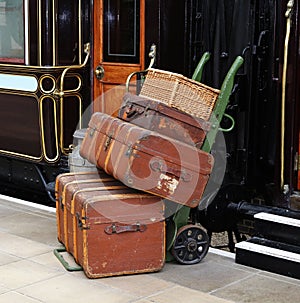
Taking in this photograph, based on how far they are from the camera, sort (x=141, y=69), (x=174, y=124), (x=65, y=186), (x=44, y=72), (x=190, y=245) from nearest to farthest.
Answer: (x=174, y=124) → (x=190, y=245) → (x=65, y=186) → (x=141, y=69) → (x=44, y=72)

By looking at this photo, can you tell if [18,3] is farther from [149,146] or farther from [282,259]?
[282,259]

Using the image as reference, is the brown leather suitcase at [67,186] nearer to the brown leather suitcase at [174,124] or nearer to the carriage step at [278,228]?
the brown leather suitcase at [174,124]

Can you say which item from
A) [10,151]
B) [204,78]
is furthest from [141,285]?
[10,151]

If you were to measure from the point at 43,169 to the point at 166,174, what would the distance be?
2.50m

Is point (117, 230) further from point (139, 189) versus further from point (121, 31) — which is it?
point (121, 31)

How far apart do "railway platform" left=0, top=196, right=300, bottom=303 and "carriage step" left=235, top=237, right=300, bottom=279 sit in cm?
4

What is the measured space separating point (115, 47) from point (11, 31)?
1.02 metres

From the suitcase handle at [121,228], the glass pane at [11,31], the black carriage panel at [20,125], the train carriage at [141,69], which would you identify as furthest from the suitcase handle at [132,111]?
the glass pane at [11,31]

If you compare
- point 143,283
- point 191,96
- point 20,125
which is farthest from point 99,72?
point 143,283

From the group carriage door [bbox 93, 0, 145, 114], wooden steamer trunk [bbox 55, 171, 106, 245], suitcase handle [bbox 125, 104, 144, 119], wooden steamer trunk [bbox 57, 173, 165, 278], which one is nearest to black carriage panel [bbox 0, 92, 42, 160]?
carriage door [bbox 93, 0, 145, 114]

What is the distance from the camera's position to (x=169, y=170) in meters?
4.25

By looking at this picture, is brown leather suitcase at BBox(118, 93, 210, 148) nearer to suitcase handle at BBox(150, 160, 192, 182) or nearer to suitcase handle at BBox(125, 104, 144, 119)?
suitcase handle at BBox(125, 104, 144, 119)

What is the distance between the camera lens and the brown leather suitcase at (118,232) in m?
4.25

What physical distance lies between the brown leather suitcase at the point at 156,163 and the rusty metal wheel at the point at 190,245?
254mm
